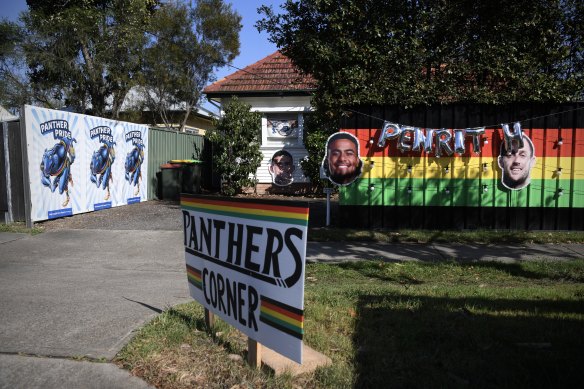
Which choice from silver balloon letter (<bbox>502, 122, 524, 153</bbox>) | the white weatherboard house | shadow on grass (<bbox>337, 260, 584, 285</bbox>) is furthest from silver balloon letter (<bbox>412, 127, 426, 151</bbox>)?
the white weatherboard house

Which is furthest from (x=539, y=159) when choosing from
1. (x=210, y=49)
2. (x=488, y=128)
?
(x=210, y=49)

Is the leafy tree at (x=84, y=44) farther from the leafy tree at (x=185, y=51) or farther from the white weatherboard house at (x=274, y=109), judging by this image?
the white weatherboard house at (x=274, y=109)

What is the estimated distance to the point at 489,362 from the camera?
11.6ft

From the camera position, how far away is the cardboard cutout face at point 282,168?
1684cm

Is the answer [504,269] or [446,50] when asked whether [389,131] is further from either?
[504,269]

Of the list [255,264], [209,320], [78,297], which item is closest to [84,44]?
[78,297]

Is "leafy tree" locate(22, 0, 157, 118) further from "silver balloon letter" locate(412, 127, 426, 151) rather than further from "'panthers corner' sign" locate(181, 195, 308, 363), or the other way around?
"'panthers corner' sign" locate(181, 195, 308, 363)

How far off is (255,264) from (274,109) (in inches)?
549

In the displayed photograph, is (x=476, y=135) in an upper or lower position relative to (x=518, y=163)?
upper

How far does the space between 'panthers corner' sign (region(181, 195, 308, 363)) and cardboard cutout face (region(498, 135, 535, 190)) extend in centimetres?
741

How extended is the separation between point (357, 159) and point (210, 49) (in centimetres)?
1589

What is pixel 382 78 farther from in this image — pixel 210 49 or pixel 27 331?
pixel 210 49

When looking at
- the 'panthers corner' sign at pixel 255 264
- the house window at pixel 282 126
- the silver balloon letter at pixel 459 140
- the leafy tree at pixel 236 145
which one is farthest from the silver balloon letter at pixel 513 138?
the house window at pixel 282 126

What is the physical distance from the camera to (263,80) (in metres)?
17.1
